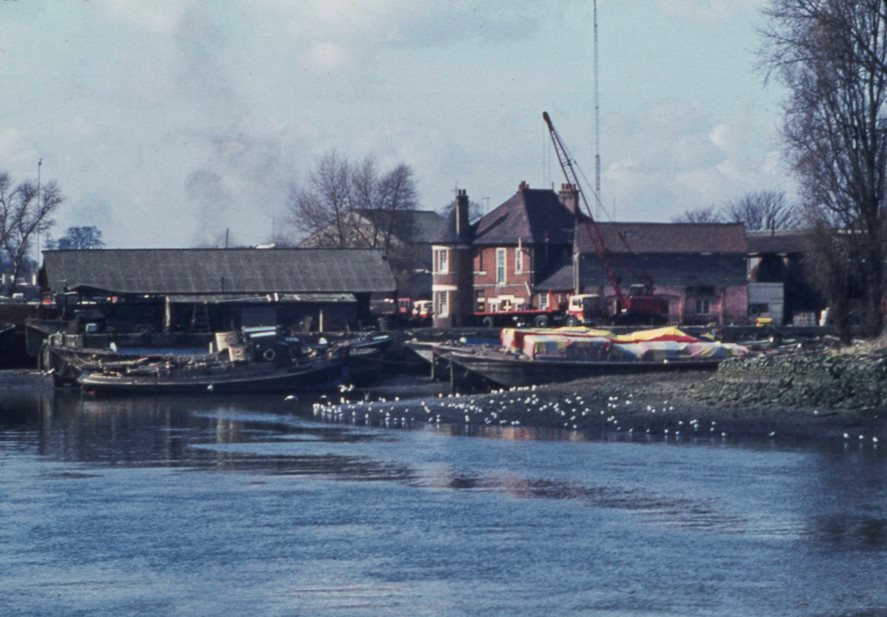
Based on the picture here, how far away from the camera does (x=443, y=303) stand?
97312 millimetres

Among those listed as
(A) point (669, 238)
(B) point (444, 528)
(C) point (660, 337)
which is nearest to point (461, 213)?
(A) point (669, 238)

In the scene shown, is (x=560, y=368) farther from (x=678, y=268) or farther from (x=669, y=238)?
(x=669, y=238)

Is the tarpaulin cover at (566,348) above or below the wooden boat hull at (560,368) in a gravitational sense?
above

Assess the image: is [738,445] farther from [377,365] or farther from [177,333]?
[177,333]

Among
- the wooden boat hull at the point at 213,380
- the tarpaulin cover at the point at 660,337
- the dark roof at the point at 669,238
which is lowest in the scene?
the wooden boat hull at the point at 213,380

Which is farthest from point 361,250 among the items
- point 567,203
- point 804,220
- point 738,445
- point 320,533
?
point 320,533

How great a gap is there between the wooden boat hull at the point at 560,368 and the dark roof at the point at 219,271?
23.7 metres

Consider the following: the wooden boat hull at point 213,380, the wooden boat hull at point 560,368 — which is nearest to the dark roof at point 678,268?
the wooden boat hull at point 560,368

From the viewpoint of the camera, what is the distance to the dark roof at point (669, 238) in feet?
294

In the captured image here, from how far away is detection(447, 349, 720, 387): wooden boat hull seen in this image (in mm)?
57562

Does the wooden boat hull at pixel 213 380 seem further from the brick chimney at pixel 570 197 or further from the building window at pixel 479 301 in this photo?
the brick chimney at pixel 570 197

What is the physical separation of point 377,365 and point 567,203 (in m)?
37.1

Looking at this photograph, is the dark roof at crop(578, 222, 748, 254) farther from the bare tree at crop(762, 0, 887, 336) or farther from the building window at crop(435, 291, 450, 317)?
the bare tree at crop(762, 0, 887, 336)

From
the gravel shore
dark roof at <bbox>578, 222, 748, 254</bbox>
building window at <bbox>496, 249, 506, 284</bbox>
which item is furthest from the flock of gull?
building window at <bbox>496, 249, 506, 284</bbox>
